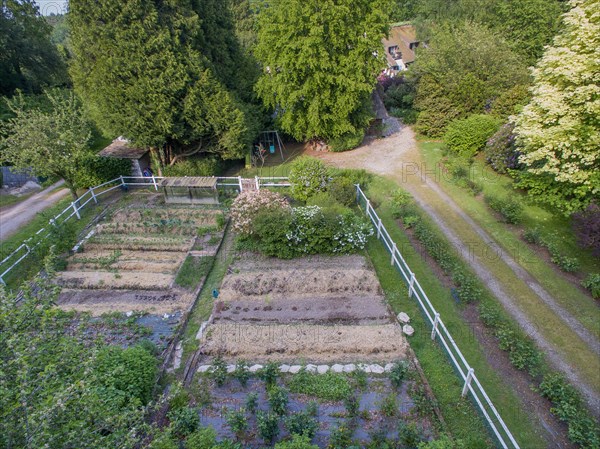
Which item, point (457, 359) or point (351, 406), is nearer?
point (351, 406)

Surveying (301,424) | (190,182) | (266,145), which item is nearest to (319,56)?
(266,145)

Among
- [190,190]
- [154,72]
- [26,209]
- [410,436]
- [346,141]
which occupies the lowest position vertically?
[410,436]

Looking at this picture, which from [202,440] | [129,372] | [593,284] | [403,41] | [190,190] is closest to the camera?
[202,440]

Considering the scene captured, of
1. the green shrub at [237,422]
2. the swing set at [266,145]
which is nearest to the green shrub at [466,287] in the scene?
the green shrub at [237,422]

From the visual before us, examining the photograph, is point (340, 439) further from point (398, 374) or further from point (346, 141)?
point (346, 141)

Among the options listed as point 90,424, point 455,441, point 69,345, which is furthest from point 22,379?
point 455,441

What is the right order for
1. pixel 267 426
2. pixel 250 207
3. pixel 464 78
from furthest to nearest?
pixel 464 78, pixel 250 207, pixel 267 426

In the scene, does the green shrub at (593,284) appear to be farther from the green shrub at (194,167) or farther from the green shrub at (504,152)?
the green shrub at (194,167)
